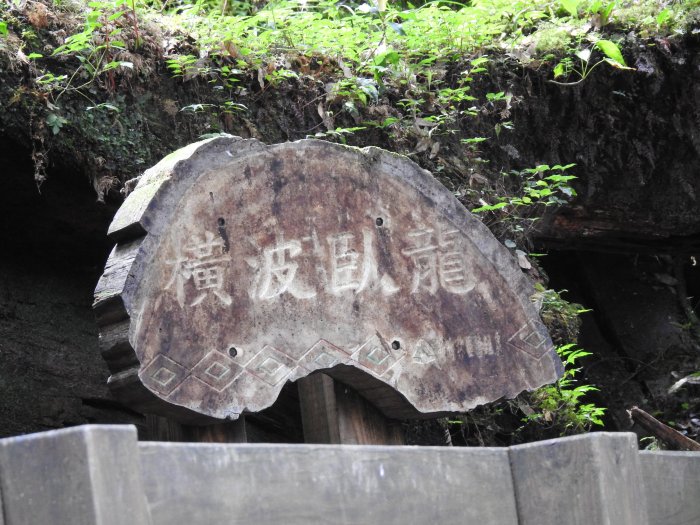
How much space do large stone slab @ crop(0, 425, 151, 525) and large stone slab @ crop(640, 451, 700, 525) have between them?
5.94 feet

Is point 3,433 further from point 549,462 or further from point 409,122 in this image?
point 549,462

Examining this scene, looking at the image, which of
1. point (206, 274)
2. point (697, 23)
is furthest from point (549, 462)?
point (697, 23)

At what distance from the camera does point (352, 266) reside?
3441mm

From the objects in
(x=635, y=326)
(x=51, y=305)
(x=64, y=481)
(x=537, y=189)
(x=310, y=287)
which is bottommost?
(x=64, y=481)

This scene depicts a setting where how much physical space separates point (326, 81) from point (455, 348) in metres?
2.16

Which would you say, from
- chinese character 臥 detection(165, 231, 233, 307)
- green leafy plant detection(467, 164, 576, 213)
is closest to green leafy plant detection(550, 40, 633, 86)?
green leafy plant detection(467, 164, 576, 213)

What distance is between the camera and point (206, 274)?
315cm

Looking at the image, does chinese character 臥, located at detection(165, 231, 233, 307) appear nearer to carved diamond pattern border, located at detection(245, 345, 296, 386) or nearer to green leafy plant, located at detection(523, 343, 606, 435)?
carved diamond pattern border, located at detection(245, 345, 296, 386)

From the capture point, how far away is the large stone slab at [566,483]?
2646 mm

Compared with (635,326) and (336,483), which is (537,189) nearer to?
(635,326)

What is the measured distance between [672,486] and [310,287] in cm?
138

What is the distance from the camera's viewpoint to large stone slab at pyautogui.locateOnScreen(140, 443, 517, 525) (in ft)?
6.50

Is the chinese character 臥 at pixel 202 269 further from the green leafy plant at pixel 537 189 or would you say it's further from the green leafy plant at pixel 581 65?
the green leafy plant at pixel 581 65

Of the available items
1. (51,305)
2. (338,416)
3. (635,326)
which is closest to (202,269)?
(338,416)
